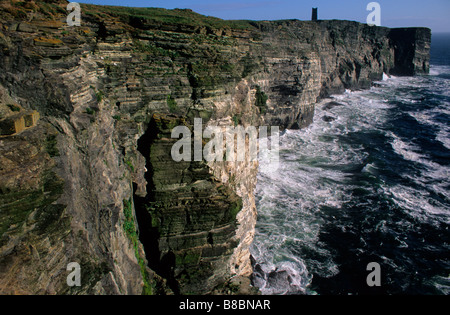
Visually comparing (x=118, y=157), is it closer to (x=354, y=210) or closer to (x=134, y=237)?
(x=134, y=237)

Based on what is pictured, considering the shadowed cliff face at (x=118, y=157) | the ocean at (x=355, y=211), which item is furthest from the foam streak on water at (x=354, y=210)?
the shadowed cliff face at (x=118, y=157)

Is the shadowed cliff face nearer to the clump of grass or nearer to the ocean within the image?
the clump of grass

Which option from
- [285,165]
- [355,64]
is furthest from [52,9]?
[355,64]

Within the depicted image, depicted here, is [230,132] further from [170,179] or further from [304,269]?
[304,269]

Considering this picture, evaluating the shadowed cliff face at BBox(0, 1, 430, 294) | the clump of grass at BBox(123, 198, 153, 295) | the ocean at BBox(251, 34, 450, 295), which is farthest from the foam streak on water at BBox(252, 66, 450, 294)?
the clump of grass at BBox(123, 198, 153, 295)

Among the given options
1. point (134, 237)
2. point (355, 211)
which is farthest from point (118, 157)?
point (355, 211)

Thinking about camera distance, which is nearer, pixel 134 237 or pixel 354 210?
pixel 134 237
